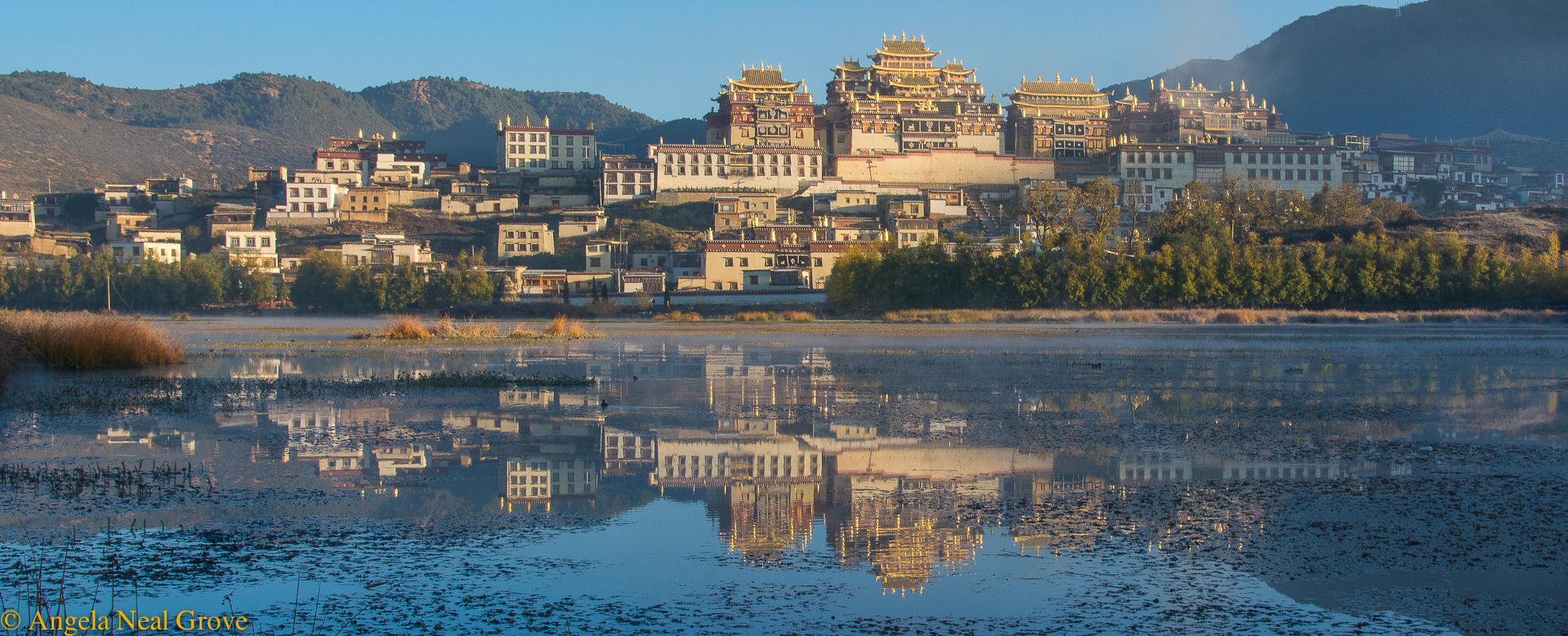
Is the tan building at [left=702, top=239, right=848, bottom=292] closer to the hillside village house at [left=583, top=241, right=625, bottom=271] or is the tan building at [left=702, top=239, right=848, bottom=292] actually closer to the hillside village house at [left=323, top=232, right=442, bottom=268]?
the hillside village house at [left=583, top=241, right=625, bottom=271]

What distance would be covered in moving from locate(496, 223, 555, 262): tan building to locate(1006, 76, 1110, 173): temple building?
4394 cm

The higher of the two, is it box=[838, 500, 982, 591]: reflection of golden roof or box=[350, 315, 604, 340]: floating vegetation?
box=[350, 315, 604, 340]: floating vegetation

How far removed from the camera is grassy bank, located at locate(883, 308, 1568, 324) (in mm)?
46469

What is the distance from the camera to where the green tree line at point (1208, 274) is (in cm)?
5166

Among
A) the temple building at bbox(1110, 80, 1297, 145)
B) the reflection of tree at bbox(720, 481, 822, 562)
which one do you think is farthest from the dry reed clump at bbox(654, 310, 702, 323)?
the temple building at bbox(1110, 80, 1297, 145)

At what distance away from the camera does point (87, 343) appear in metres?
21.1

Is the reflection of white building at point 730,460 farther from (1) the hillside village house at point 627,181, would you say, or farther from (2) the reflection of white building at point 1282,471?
(1) the hillside village house at point 627,181

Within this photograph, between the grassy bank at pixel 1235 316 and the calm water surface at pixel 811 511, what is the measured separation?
30672mm

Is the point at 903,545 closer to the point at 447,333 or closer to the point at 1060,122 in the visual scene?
the point at 447,333

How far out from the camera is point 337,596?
636 centimetres

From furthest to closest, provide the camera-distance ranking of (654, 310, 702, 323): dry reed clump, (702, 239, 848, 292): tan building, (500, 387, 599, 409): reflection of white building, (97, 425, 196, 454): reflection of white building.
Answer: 1. (702, 239, 848, 292): tan building
2. (654, 310, 702, 323): dry reed clump
3. (500, 387, 599, 409): reflection of white building
4. (97, 425, 196, 454): reflection of white building

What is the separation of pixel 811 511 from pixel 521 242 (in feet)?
245

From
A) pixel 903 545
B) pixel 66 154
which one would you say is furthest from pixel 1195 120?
pixel 66 154

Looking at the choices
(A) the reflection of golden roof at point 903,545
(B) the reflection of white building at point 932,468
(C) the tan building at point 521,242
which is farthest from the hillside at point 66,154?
(A) the reflection of golden roof at point 903,545
